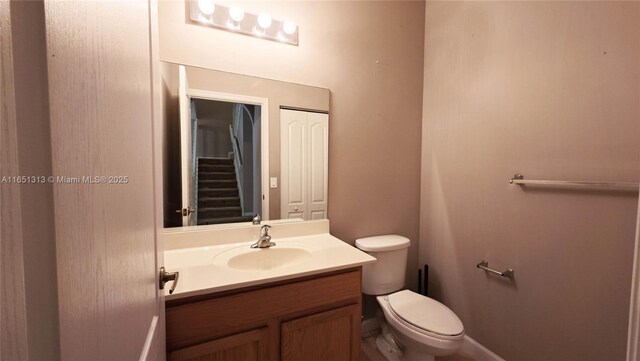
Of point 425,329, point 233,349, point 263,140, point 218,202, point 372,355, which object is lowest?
point 372,355

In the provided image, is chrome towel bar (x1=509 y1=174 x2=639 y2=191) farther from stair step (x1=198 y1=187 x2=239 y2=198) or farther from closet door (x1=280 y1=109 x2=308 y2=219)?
stair step (x1=198 y1=187 x2=239 y2=198)

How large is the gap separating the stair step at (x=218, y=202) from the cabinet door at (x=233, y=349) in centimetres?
69

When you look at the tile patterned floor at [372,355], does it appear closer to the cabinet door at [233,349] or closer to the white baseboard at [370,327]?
the white baseboard at [370,327]

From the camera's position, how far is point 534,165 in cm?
141

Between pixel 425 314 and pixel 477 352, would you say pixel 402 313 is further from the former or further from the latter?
pixel 477 352

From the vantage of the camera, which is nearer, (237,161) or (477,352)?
(237,161)

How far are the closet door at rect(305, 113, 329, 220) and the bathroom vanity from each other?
31 centimetres

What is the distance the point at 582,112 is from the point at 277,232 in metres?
1.65

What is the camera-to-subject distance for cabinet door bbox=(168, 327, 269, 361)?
3.13ft

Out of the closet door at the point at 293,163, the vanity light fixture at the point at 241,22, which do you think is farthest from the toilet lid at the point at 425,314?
the vanity light fixture at the point at 241,22

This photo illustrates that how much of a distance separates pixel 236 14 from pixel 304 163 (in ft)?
2.96

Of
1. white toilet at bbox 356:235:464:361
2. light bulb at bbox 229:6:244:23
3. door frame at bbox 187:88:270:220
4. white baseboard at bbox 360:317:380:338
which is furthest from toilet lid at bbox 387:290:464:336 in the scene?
light bulb at bbox 229:6:244:23

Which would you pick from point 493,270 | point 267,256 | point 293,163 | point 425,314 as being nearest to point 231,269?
point 267,256

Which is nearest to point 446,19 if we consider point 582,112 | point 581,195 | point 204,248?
point 582,112
